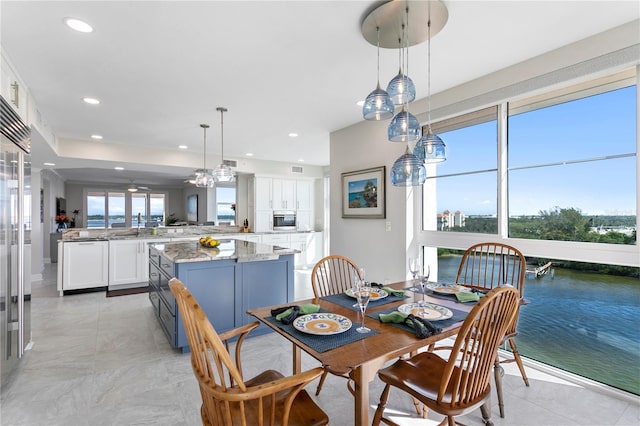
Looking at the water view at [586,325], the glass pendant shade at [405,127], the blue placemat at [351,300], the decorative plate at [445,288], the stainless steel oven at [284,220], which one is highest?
the glass pendant shade at [405,127]

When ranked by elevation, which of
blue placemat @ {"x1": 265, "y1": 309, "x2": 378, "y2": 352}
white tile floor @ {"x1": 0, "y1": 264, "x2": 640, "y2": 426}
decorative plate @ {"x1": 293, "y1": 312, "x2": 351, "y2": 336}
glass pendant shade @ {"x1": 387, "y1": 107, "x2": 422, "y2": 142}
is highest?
glass pendant shade @ {"x1": 387, "y1": 107, "x2": 422, "y2": 142}

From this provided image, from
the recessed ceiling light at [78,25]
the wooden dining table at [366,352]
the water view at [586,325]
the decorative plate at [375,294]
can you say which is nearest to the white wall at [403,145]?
the water view at [586,325]

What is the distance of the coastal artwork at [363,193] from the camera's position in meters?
3.94

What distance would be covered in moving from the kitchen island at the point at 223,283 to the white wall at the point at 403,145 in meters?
1.18

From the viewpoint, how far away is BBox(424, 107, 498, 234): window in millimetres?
2971

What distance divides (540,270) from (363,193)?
2.12 m

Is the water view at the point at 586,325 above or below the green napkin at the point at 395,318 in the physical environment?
below

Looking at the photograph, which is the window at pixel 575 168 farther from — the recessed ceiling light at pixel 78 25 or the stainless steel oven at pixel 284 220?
the stainless steel oven at pixel 284 220

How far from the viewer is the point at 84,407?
6.77 ft

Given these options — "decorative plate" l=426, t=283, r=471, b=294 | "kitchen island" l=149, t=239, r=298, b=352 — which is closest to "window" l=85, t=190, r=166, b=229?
"kitchen island" l=149, t=239, r=298, b=352

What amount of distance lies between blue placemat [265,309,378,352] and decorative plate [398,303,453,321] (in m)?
0.33

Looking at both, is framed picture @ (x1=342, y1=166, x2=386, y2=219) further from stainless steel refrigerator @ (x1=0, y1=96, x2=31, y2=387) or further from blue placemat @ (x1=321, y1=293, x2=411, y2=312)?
stainless steel refrigerator @ (x1=0, y1=96, x2=31, y2=387)

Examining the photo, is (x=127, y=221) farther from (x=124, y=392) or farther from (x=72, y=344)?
(x=124, y=392)

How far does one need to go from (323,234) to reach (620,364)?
583 cm
